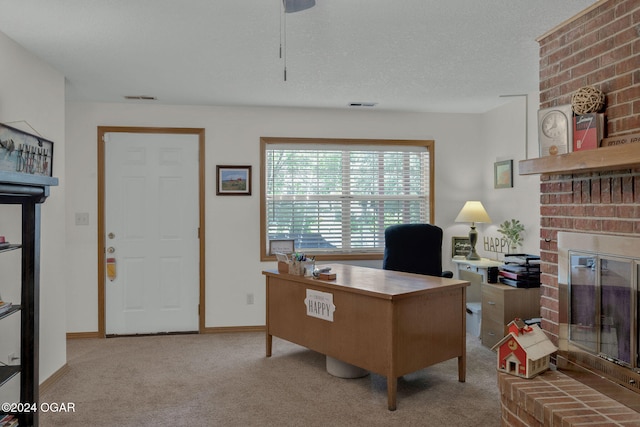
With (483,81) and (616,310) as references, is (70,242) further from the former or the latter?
(616,310)

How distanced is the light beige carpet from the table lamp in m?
1.05

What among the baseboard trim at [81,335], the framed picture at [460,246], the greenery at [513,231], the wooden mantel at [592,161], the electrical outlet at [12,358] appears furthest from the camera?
the framed picture at [460,246]

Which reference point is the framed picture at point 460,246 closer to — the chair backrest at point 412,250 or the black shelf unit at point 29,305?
the chair backrest at point 412,250

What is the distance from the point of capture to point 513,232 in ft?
14.5

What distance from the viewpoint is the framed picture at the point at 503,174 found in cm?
462

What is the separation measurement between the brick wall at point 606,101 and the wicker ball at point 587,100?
4 cm

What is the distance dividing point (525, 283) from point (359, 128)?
2.29 meters

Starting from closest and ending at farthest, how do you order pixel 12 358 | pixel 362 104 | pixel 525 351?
pixel 525 351, pixel 12 358, pixel 362 104

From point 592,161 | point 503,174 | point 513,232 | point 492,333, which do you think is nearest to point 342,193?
point 503,174

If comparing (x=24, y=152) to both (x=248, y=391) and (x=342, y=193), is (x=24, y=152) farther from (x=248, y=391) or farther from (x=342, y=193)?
(x=342, y=193)

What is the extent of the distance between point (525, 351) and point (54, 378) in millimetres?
3222

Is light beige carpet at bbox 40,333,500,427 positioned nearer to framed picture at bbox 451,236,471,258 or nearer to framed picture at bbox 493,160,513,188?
framed picture at bbox 451,236,471,258

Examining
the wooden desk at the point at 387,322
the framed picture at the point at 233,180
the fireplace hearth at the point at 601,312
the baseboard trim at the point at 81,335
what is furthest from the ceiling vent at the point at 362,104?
the baseboard trim at the point at 81,335

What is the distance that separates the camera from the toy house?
234 cm
